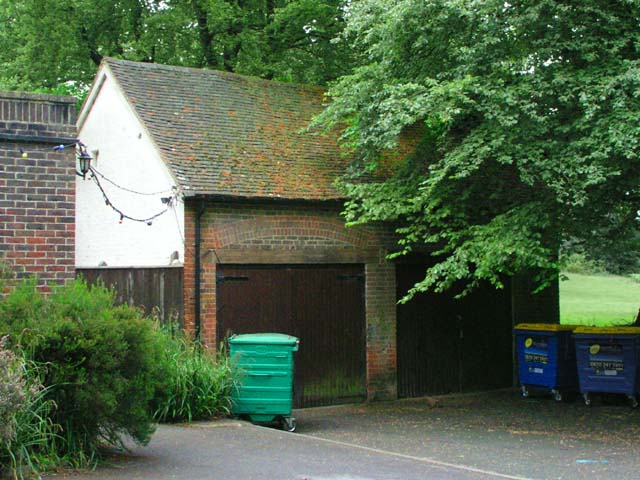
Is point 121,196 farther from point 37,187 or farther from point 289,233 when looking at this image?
point 37,187

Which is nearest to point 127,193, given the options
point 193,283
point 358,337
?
point 193,283

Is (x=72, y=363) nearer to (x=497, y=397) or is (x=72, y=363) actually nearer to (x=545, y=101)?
(x=545, y=101)

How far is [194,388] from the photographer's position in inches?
434

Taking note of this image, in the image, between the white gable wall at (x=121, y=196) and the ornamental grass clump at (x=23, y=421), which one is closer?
the ornamental grass clump at (x=23, y=421)

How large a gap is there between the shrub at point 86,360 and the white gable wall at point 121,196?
5.48 metres

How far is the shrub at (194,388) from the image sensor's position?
10844 millimetres

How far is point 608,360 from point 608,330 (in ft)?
1.64

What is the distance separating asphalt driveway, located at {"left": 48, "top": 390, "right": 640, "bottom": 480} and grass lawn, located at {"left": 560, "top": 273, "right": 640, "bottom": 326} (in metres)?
11.3

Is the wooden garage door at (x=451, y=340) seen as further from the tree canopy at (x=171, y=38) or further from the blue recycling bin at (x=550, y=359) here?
the tree canopy at (x=171, y=38)

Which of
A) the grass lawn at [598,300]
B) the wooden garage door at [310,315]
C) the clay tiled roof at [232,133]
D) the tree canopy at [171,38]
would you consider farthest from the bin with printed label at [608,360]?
the tree canopy at [171,38]

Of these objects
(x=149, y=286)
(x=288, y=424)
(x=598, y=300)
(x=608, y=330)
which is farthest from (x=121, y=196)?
(x=598, y=300)

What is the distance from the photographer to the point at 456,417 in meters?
13.7

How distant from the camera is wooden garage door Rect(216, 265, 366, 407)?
45.6 feet

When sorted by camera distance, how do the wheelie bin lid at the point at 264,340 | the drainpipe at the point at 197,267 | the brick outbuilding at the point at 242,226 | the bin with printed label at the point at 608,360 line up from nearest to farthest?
the wheelie bin lid at the point at 264,340, the drainpipe at the point at 197,267, the brick outbuilding at the point at 242,226, the bin with printed label at the point at 608,360
